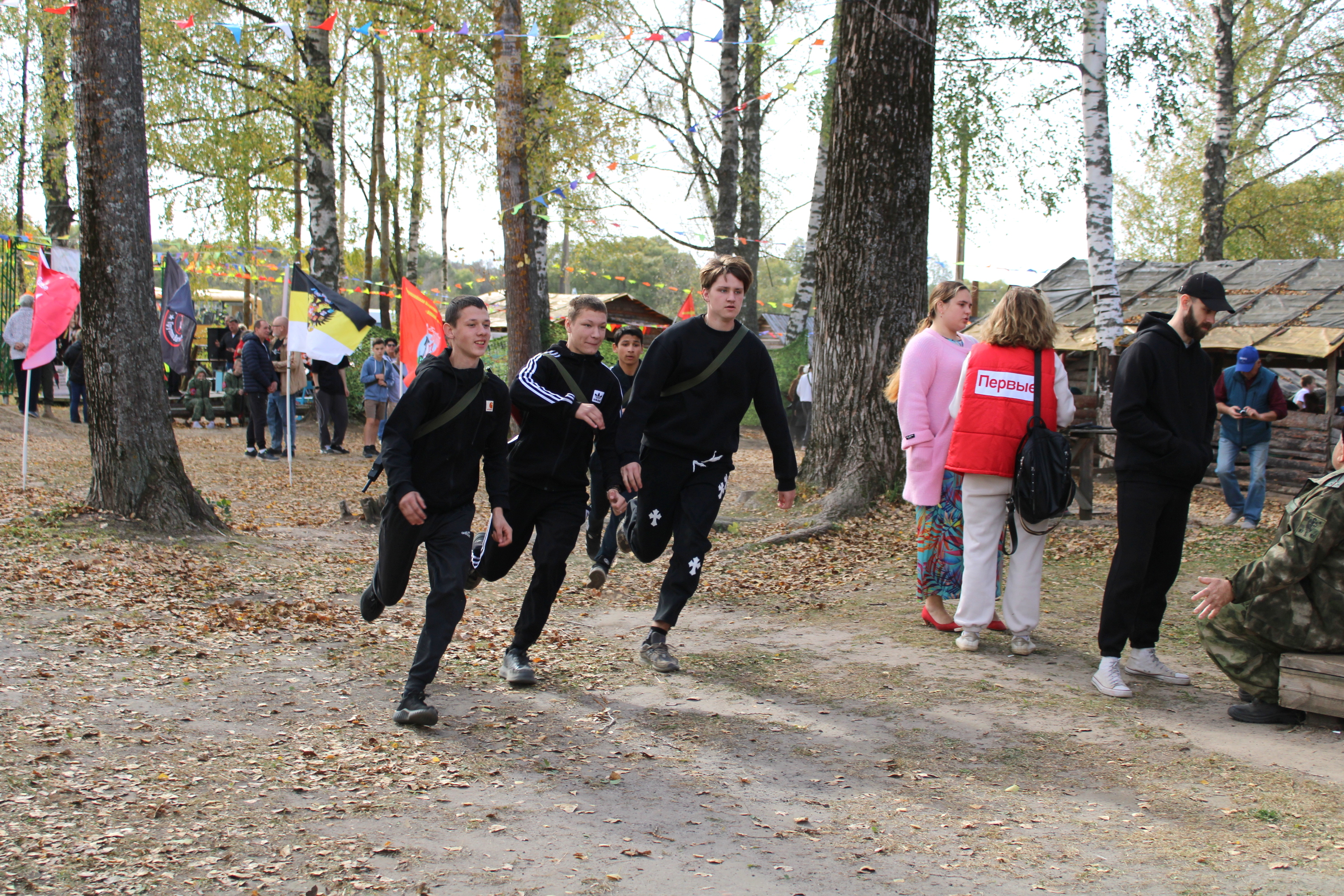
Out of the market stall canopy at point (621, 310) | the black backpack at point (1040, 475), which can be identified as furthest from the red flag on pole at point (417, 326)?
the market stall canopy at point (621, 310)

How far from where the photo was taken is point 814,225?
24.3 m

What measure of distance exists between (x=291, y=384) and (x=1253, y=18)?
24.6 meters

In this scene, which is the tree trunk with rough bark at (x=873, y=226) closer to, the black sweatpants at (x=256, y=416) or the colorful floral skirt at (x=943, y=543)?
the colorful floral skirt at (x=943, y=543)

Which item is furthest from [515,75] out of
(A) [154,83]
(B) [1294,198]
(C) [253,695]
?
(B) [1294,198]

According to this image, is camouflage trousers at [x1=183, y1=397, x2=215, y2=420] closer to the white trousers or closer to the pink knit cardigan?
the pink knit cardigan

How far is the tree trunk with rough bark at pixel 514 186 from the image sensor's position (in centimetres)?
1497

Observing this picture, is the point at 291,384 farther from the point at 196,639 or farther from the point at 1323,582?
the point at 1323,582

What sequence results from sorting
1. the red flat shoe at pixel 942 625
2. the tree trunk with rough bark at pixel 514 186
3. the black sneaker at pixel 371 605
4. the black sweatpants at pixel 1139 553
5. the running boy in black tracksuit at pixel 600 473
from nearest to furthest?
the black sneaker at pixel 371 605, the black sweatpants at pixel 1139 553, the red flat shoe at pixel 942 625, the running boy in black tracksuit at pixel 600 473, the tree trunk with rough bark at pixel 514 186

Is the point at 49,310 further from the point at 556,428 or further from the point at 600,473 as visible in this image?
the point at 556,428

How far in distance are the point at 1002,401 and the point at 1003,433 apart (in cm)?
16

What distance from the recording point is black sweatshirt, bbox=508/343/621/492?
5043 millimetres

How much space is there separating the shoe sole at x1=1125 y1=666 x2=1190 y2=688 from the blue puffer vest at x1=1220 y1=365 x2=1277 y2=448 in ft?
23.0

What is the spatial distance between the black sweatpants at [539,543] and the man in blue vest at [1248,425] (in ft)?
27.9

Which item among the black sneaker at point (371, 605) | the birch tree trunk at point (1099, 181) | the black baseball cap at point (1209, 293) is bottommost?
the black sneaker at point (371, 605)
